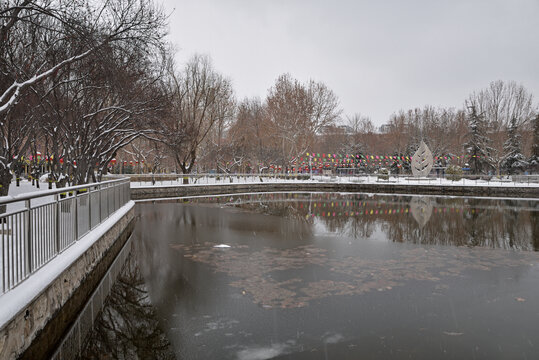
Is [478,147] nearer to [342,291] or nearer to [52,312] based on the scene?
[342,291]

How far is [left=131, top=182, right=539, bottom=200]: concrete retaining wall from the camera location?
1275 inches

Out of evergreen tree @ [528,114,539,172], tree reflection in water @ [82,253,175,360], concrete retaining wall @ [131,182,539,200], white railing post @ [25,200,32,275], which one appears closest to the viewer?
tree reflection in water @ [82,253,175,360]

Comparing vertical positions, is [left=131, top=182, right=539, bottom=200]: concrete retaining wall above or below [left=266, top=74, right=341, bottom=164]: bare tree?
below

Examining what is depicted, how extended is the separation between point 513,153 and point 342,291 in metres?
57.8

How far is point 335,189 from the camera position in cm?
4338

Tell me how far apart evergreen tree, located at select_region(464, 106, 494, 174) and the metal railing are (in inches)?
2209

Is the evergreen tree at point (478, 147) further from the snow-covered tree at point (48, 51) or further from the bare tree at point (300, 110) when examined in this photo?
the snow-covered tree at point (48, 51)

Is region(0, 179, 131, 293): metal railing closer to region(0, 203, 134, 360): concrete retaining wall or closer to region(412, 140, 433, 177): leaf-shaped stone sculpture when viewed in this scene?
region(0, 203, 134, 360): concrete retaining wall

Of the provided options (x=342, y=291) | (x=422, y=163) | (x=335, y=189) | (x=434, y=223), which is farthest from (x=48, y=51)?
(x=422, y=163)

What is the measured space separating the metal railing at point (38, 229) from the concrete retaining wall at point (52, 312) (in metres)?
0.39

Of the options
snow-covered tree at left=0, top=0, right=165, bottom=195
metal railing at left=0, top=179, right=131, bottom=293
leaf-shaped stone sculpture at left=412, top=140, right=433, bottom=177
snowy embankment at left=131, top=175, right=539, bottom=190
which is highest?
snow-covered tree at left=0, top=0, right=165, bottom=195

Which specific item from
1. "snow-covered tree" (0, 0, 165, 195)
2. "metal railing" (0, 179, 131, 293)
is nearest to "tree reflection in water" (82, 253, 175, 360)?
"metal railing" (0, 179, 131, 293)

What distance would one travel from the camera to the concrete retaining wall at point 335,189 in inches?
1275

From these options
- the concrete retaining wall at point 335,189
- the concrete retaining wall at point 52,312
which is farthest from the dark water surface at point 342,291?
the concrete retaining wall at point 335,189
